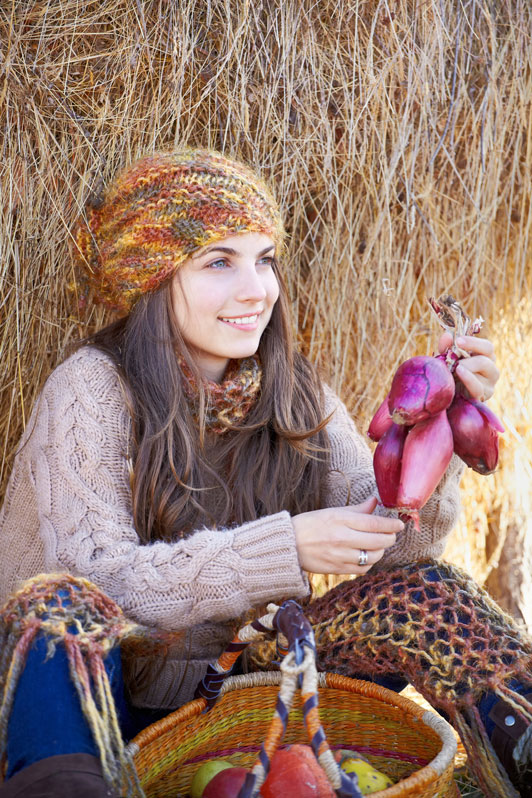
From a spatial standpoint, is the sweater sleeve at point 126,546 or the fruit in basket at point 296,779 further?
the sweater sleeve at point 126,546

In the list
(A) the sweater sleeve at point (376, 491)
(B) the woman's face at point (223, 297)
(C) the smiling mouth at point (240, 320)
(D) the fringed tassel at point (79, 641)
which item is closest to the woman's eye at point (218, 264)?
(B) the woman's face at point (223, 297)

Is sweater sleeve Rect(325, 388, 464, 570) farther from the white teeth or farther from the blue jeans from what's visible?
the blue jeans

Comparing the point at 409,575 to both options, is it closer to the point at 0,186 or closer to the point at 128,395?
the point at 128,395

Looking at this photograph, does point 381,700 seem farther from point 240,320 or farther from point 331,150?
point 331,150

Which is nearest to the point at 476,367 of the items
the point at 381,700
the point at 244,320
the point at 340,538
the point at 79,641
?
the point at 340,538

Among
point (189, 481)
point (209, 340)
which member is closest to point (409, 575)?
point (189, 481)

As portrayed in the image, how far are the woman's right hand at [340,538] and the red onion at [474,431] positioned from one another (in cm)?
18

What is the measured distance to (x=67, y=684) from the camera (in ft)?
3.72

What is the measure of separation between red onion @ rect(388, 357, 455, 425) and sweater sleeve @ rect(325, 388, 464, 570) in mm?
280

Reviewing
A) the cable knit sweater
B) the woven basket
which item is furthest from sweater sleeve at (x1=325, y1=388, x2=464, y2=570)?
the woven basket

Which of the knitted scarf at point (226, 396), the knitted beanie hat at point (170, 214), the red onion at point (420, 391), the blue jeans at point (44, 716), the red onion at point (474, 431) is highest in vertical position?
the knitted beanie hat at point (170, 214)

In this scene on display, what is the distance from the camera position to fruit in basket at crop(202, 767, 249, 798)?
1.22m

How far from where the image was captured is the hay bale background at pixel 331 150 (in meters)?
1.86

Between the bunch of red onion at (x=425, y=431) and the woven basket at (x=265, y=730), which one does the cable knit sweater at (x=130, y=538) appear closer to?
the woven basket at (x=265, y=730)
